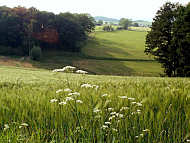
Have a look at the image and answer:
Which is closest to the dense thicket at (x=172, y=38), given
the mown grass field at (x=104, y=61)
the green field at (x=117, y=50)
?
the mown grass field at (x=104, y=61)

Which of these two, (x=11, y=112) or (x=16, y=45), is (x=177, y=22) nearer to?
(x=11, y=112)

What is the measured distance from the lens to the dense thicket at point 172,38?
37.0 meters

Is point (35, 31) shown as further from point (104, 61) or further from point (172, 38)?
point (172, 38)

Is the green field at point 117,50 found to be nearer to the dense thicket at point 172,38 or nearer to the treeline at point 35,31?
the treeline at point 35,31

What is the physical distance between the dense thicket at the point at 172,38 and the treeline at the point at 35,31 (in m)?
41.1

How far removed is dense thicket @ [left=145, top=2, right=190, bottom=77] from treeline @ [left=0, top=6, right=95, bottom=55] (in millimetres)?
41061

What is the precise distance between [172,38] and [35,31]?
51.3m

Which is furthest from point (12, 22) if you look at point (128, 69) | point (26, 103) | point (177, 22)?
point (26, 103)

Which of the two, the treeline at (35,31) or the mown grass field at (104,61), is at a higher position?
the treeline at (35,31)

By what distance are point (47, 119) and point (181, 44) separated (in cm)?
3802

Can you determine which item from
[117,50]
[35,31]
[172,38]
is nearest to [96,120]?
[172,38]

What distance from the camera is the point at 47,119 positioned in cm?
315

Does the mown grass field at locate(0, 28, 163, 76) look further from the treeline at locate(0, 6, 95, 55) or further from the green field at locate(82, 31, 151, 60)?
the treeline at locate(0, 6, 95, 55)

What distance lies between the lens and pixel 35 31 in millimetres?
76750
